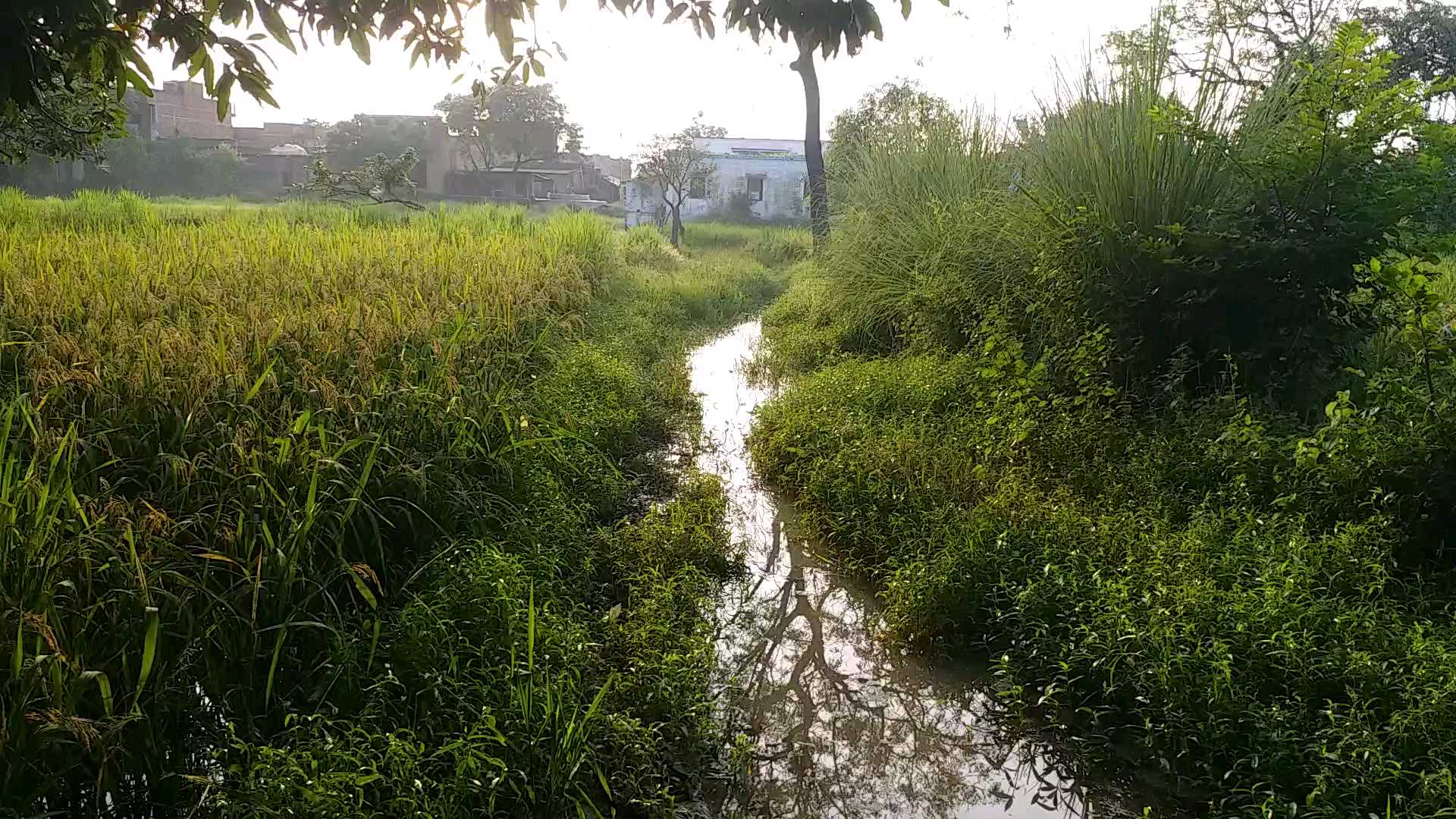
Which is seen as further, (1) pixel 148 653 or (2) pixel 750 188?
(2) pixel 750 188

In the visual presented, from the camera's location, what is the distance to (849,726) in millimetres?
2818

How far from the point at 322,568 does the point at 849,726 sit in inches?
67.9

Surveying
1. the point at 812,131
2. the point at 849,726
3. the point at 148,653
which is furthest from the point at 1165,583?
the point at 812,131

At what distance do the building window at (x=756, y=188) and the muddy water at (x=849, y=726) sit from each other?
29721mm

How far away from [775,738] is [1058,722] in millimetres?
873

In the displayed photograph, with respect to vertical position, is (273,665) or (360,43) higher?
(360,43)

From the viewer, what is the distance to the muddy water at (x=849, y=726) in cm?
Result: 247

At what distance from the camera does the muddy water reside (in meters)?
2.47

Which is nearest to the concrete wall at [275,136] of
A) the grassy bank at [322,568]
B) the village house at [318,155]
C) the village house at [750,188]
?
the village house at [318,155]

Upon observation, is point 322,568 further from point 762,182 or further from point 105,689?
point 762,182

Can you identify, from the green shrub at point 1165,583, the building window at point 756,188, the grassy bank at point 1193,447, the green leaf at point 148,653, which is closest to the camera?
the green leaf at point 148,653

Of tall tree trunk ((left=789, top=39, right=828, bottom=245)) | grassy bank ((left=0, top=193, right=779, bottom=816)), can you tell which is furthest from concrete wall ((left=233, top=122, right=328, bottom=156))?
grassy bank ((left=0, top=193, right=779, bottom=816))

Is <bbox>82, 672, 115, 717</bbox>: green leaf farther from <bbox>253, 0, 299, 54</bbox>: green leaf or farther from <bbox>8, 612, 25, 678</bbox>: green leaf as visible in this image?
<bbox>253, 0, 299, 54</bbox>: green leaf

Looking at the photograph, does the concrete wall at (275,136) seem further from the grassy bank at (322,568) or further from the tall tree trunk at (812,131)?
the grassy bank at (322,568)
